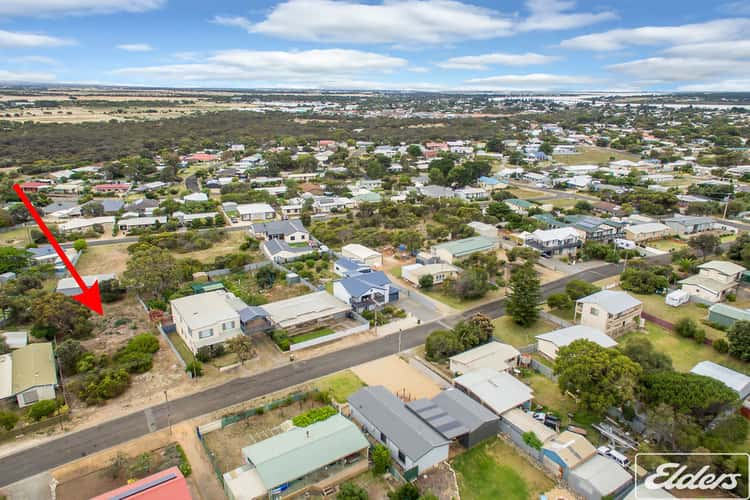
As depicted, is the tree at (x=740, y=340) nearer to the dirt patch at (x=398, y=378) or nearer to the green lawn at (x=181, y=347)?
the dirt patch at (x=398, y=378)

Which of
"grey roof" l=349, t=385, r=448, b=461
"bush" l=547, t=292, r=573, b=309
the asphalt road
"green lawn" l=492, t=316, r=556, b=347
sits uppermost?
"bush" l=547, t=292, r=573, b=309

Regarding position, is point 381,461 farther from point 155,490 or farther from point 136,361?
point 136,361

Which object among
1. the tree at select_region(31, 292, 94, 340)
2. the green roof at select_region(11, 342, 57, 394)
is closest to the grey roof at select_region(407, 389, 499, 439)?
the green roof at select_region(11, 342, 57, 394)

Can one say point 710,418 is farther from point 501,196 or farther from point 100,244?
point 100,244

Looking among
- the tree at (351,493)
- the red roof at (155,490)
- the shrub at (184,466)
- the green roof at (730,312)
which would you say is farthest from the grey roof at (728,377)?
the shrub at (184,466)

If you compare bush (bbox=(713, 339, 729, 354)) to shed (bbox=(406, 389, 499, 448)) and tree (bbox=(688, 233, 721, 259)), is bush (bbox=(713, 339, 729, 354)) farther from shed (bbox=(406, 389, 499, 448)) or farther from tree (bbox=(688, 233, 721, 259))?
tree (bbox=(688, 233, 721, 259))
